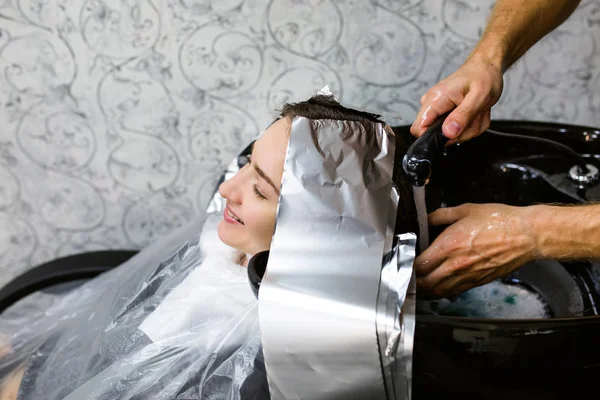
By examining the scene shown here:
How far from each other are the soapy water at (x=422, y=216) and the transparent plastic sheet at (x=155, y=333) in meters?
0.24

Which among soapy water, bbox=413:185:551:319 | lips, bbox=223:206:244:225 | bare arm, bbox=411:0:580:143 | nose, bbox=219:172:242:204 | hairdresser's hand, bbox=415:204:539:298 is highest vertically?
bare arm, bbox=411:0:580:143

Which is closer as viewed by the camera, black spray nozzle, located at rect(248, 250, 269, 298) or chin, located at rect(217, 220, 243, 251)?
black spray nozzle, located at rect(248, 250, 269, 298)

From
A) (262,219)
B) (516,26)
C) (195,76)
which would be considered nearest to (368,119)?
(262,219)

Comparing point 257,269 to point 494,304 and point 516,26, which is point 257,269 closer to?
point 494,304

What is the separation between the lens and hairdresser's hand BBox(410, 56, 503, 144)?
82cm

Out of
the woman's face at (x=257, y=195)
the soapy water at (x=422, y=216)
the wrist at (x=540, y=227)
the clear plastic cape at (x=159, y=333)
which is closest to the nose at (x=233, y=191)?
the woman's face at (x=257, y=195)

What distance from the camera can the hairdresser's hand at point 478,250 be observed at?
736mm

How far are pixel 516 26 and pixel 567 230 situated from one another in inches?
16.0

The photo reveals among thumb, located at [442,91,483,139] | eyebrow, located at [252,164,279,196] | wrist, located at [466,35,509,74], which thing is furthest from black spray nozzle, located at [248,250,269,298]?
wrist, located at [466,35,509,74]

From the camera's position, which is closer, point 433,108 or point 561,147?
point 433,108

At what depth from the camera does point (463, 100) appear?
0.84 metres

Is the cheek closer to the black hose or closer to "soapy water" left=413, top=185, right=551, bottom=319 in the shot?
"soapy water" left=413, top=185, right=551, bottom=319

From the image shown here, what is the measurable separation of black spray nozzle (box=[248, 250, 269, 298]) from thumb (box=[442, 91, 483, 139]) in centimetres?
30

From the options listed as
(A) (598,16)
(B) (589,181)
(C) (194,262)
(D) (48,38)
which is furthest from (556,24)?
(D) (48,38)
